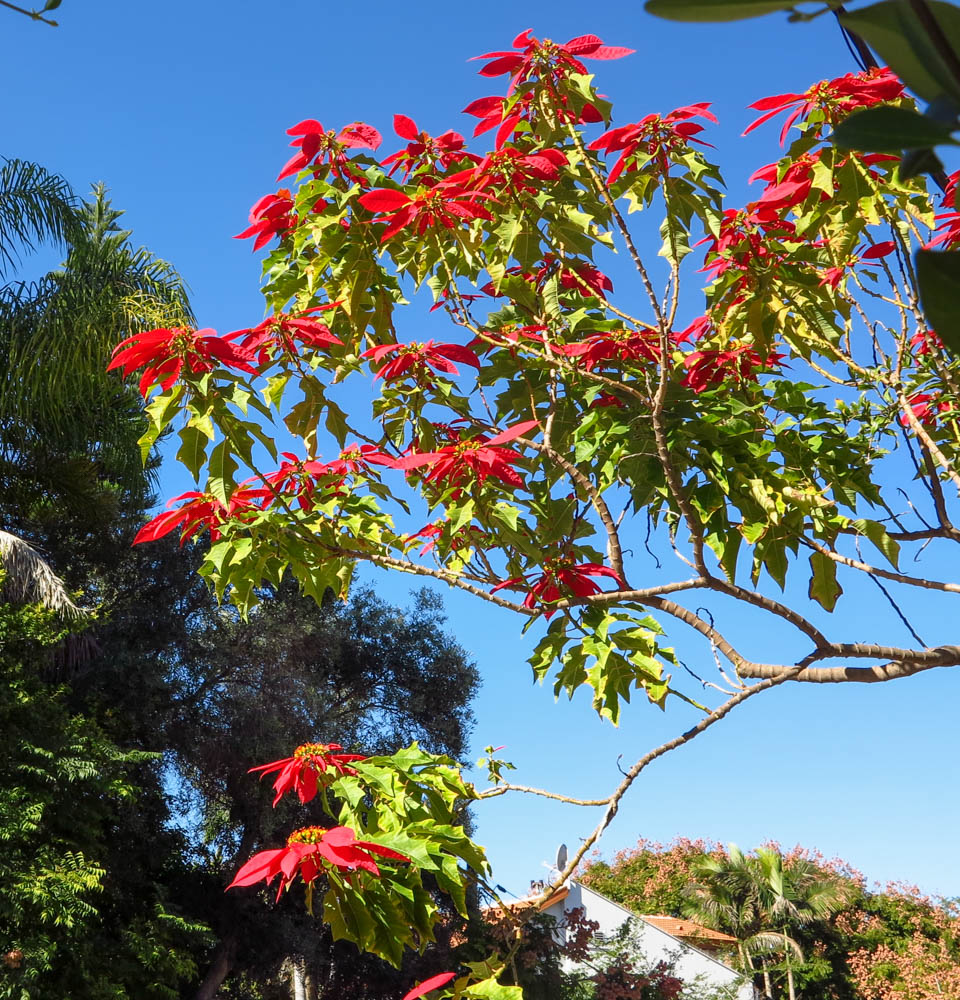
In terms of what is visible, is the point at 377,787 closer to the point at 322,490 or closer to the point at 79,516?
the point at 322,490

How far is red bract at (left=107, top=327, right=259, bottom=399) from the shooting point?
5.14 ft

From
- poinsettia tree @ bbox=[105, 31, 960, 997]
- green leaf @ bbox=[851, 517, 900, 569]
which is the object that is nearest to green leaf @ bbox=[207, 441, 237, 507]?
poinsettia tree @ bbox=[105, 31, 960, 997]

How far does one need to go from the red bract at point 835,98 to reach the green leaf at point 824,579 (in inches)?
33.3

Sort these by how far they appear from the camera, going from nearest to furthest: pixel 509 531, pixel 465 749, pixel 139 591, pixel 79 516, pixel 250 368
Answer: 1. pixel 250 368
2. pixel 509 531
3. pixel 79 516
4. pixel 139 591
5. pixel 465 749

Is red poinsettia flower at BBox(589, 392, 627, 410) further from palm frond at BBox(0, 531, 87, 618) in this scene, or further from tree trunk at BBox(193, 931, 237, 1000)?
tree trunk at BBox(193, 931, 237, 1000)

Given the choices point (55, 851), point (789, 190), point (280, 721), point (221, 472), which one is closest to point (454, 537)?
point (221, 472)

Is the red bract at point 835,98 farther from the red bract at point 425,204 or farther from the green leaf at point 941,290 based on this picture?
the green leaf at point 941,290

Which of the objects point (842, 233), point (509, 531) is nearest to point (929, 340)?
point (842, 233)

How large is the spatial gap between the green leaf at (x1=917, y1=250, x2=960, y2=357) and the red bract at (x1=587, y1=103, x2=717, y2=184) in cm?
176

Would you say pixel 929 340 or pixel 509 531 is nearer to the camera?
pixel 509 531

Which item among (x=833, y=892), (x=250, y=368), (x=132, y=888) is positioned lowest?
(x=132, y=888)

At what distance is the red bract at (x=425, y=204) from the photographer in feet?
5.78

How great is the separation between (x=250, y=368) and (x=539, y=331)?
672mm

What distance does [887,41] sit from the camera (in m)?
0.22
